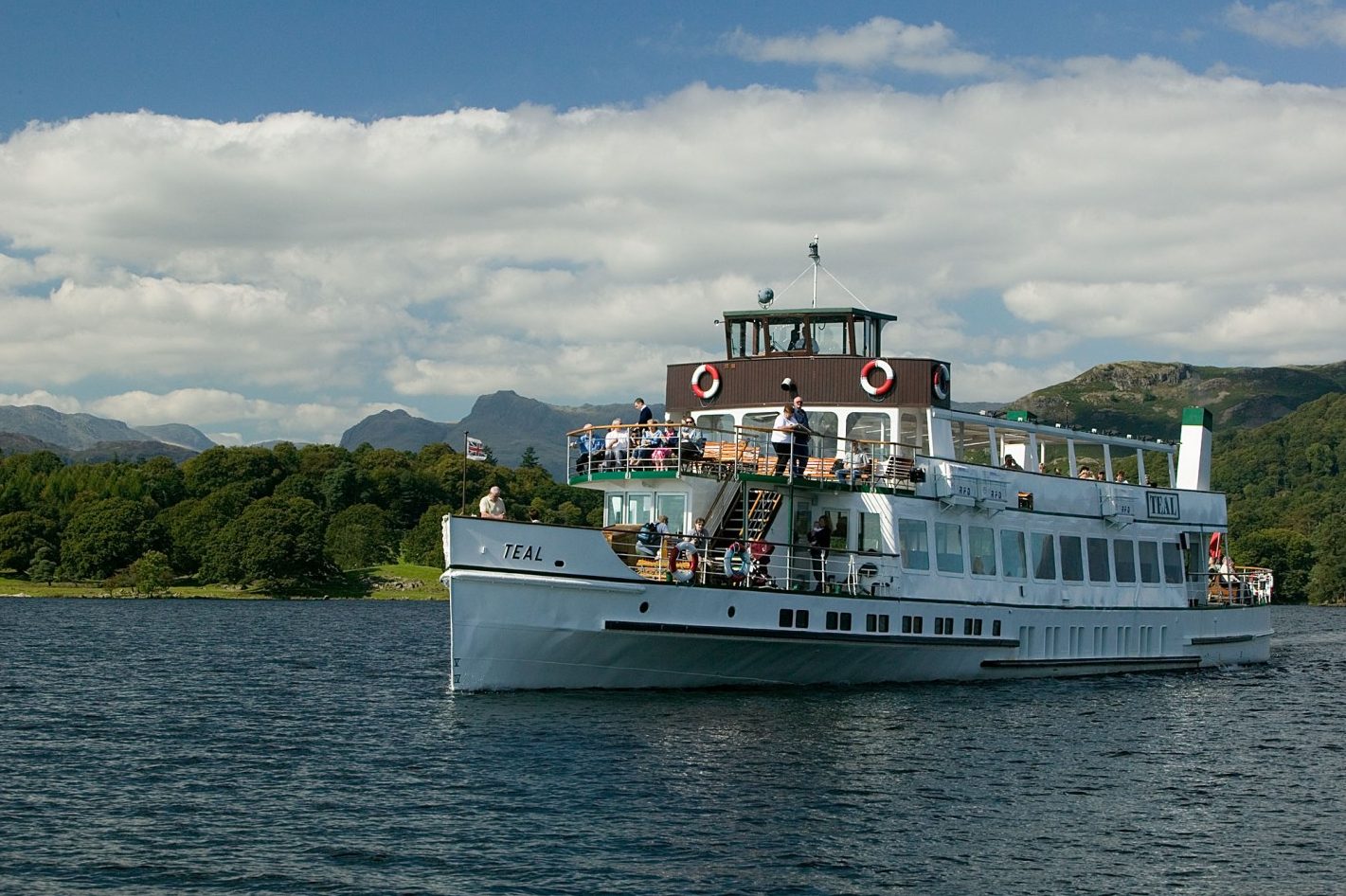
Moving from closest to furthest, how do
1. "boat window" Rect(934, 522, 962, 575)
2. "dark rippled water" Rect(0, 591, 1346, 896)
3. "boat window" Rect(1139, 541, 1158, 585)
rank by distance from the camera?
"dark rippled water" Rect(0, 591, 1346, 896), "boat window" Rect(934, 522, 962, 575), "boat window" Rect(1139, 541, 1158, 585)

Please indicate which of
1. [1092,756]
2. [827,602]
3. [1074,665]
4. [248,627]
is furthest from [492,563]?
[248,627]

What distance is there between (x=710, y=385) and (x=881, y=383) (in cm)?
419

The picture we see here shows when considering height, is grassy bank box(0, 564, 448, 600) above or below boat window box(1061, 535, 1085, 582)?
below

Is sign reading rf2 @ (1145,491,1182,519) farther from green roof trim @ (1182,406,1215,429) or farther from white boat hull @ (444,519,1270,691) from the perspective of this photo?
white boat hull @ (444,519,1270,691)

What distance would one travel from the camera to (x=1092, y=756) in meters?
27.6

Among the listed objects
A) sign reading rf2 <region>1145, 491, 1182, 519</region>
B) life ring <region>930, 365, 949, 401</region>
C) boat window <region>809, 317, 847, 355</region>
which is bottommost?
sign reading rf2 <region>1145, 491, 1182, 519</region>

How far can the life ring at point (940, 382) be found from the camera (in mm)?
35906

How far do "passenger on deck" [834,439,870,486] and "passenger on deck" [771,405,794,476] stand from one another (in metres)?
1.56

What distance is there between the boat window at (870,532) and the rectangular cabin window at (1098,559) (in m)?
8.51

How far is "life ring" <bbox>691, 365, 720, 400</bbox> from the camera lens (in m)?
36.7

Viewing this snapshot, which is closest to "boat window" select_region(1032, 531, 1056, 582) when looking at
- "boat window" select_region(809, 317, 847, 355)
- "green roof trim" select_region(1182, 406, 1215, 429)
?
"boat window" select_region(809, 317, 847, 355)

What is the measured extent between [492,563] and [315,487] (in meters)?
137

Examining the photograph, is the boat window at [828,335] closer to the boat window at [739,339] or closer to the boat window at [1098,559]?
the boat window at [739,339]

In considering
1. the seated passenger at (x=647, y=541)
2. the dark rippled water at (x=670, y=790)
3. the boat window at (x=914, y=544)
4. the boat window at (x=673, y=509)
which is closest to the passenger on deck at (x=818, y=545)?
the boat window at (x=914, y=544)
